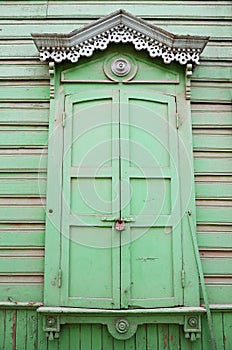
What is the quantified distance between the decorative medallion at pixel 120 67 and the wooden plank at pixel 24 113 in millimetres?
703

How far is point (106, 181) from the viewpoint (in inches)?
134

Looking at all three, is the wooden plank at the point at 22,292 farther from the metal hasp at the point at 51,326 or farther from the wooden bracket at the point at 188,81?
the wooden bracket at the point at 188,81

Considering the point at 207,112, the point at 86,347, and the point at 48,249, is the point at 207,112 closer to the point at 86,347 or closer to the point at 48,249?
the point at 48,249

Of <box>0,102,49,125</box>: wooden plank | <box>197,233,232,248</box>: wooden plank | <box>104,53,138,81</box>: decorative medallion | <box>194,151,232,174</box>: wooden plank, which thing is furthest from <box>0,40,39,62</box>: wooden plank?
<box>197,233,232,248</box>: wooden plank

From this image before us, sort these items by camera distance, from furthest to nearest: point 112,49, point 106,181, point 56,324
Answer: point 112,49
point 106,181
point 56,324

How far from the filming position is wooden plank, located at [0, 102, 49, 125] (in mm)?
3635

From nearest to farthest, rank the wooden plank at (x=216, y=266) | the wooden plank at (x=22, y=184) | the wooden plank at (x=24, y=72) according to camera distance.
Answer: the wooden plank at (x=216, y=266) < the wooden plank at (x=22, y=184) < the wooden plank at (x=24, y=72)

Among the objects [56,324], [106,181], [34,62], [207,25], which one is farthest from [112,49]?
[56,324]

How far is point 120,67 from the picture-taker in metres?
3.62

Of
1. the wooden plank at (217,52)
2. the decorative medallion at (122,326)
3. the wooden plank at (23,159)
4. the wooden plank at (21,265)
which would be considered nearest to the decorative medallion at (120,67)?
the wooden plank at (217,52)

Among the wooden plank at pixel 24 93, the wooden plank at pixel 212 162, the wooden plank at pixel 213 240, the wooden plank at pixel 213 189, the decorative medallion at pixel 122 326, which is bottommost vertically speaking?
the decorative medallion at pixel 122 326

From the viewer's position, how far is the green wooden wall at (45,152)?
3.29m

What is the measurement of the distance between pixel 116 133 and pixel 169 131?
0.47 meters

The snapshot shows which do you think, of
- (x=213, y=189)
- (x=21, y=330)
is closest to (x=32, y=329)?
(x=21, y=330)
